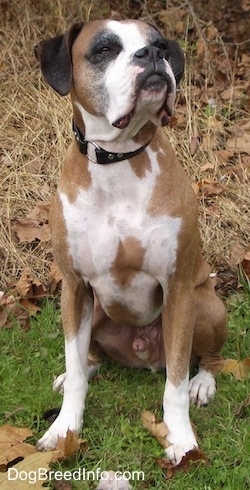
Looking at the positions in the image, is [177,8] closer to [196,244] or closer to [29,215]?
[29,215]

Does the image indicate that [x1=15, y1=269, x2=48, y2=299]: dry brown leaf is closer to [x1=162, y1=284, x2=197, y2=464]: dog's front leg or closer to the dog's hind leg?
the dog's hind leg

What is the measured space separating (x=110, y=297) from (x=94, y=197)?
0.48 m

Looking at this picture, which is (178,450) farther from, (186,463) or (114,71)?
(114,71)

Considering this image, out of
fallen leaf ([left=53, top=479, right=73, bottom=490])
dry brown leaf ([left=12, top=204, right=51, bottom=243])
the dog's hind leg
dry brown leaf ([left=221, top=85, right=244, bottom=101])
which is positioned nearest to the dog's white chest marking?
the dog's hind leg

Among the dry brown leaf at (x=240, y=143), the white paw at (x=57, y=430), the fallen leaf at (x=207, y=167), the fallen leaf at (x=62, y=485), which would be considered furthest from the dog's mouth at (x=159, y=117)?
the dry brown leaf at (x=240, y=143)

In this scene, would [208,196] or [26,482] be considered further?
[208,196]

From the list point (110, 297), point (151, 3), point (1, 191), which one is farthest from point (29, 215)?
point (151, 3)

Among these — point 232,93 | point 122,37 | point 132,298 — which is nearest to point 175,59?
point 122,37

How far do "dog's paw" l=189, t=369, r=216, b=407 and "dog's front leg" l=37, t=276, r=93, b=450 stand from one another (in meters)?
0.54

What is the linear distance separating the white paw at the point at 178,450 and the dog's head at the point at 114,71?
1.31 m

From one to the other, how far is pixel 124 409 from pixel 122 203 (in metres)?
1.01

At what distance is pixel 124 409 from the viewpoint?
11.9 ft

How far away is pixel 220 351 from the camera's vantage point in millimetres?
3881

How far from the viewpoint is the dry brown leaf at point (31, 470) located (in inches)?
117
